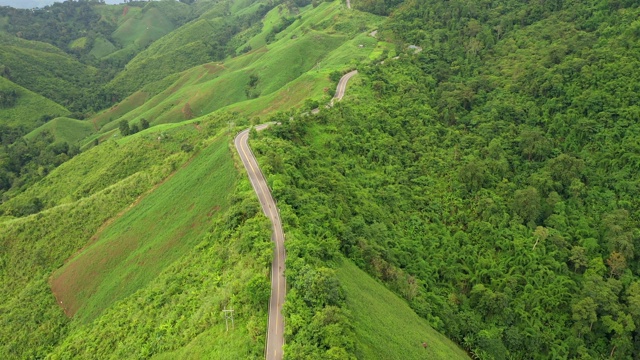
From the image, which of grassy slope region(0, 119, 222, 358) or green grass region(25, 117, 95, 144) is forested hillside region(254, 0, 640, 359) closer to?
grassy slope region(0, 119, 222, 358)

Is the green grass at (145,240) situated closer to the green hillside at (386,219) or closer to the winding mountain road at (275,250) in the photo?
the green hillside at (386,219)

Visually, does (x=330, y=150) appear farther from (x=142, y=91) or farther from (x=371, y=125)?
(x=142, y=91)

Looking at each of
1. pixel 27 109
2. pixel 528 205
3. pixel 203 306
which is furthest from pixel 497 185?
pixel 27 109

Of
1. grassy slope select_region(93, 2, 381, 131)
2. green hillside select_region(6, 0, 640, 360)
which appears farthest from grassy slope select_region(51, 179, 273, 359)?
grassy slope select_region(93, 2, 381, 131)

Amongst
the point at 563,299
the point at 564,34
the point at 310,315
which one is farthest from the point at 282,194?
the point at 564,34

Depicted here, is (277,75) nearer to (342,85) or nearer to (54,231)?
(342,85)

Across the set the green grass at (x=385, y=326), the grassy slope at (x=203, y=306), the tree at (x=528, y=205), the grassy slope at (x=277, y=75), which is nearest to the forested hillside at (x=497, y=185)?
the tree at (x=528, y=205)
